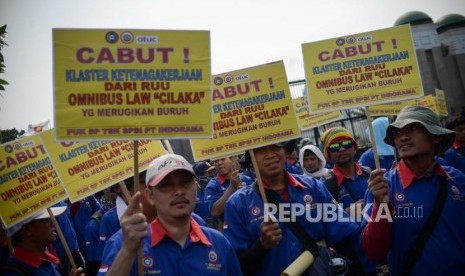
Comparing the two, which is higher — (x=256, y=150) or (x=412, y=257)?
(x=256, y=150)

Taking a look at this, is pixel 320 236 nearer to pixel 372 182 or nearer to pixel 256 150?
pixel 372 182

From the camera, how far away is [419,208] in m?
2.96

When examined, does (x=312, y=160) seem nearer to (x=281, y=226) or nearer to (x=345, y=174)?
(x=345, y=174)

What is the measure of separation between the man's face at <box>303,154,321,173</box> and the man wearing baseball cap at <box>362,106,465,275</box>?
3039 mm

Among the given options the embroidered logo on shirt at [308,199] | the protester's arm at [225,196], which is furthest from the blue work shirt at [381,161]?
the embroidered logo on shirt at [308,199]

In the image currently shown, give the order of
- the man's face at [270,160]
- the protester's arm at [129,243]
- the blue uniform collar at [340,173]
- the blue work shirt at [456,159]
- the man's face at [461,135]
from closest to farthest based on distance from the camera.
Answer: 1. the protester's arm at [129,243]
2. the man's face at [270,160]
3. the blue uniform collar at [340,173]
4. the blue work shirt at [456,159]
5. the man's face at [461,135]

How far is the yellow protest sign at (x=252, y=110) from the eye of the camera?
346 centimetres

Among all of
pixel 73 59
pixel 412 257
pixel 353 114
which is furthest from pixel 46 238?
pixel 353 114

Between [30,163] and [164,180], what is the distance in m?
2.12

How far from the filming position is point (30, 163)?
389 centimetres

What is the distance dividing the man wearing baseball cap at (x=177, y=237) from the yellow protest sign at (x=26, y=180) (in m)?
1.71

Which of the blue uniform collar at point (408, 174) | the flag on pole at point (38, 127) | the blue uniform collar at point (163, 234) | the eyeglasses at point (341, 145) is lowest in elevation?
the blue uniform collar at point (163, 234)

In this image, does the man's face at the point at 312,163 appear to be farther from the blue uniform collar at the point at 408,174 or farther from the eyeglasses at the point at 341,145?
the blue uniform collar at the point at 408,174

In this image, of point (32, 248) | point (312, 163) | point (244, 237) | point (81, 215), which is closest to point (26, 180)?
point (32, 248)
